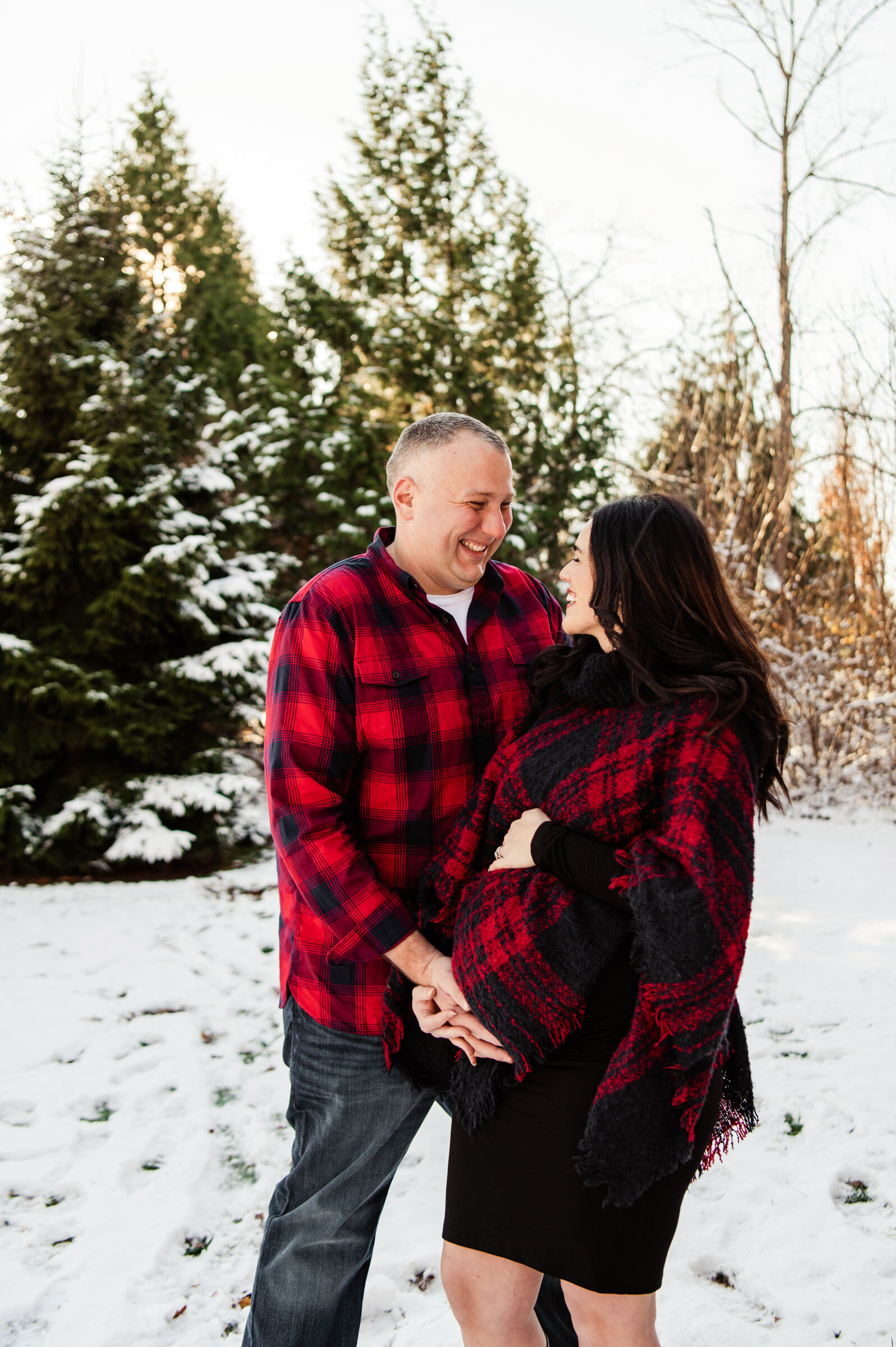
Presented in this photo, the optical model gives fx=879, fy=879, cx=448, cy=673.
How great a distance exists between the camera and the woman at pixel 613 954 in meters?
1.36

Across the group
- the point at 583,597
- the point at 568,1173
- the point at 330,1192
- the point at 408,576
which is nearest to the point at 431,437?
the point at 408,576

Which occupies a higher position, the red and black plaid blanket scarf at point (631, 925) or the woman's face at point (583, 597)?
the woman's face at point (583, 597)

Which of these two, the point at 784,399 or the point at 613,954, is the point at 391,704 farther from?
the point at 784,399

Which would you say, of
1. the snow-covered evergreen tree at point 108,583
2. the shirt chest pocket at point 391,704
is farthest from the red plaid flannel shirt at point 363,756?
the snow-covered evergreen tree at point 108,583

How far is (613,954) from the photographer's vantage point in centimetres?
146

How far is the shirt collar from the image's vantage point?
1.96m

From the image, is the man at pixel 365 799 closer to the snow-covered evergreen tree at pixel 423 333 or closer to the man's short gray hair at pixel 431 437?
the man's short gray hair at pixel 431 437

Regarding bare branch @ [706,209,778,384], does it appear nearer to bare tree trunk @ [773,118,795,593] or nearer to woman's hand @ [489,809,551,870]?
bare tree trunk @ [773,118,795,593]

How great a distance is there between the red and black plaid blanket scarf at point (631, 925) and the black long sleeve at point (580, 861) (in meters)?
0.02

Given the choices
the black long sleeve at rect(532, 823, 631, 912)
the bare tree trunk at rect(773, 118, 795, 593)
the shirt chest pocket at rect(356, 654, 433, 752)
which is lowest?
the black long sleeve at rect(532, 823, 631, 912)

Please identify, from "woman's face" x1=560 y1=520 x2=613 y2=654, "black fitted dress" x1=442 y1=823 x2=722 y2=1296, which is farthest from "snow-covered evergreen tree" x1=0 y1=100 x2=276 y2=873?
"black fitted dress" x1=442 y1=823 x2=722 y2=1296

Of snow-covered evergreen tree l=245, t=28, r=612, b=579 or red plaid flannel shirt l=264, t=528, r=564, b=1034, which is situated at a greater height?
snow-covered evergreen tree l=245, t=28, r=612, b=579

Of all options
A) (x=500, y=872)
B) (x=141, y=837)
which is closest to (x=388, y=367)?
(x=141, y=837)

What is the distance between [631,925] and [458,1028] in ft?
1.28
